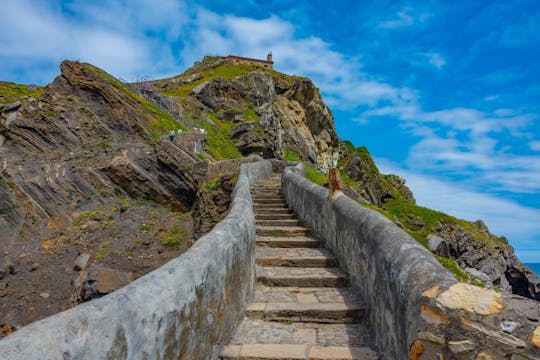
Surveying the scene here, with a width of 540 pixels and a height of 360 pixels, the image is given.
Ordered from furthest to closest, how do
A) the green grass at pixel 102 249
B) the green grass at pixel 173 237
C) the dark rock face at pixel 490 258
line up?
the dark rock face at pixel 490 258, the green grass at pixel 173 237, the green grass at pixel 102 249

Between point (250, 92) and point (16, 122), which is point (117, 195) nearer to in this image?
point (16, 122)

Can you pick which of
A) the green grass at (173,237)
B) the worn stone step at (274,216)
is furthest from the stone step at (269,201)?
the green grass at (173,237)

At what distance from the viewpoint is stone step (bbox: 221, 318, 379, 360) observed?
137 inches

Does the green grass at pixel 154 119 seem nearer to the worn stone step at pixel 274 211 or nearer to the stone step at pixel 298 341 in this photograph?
the worn stone step at pixel 274 211

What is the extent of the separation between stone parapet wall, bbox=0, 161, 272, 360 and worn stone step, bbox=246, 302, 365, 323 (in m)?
0.29

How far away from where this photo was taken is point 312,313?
4.41 metres

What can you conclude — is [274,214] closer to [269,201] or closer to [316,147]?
[269,201]

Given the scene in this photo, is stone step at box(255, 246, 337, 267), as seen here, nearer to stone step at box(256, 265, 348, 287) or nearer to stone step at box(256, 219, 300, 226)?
stone step at box(256, 265, 348, 287)

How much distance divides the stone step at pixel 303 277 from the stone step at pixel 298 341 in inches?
41.8

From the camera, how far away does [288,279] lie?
5.44 meters

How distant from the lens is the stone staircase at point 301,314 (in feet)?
11.7

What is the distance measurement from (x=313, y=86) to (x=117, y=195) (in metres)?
38.9

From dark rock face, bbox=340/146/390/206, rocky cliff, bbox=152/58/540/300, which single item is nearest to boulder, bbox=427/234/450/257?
rocky cliff, bbox=152/58/540/300

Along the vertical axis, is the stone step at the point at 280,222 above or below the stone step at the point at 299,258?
above
